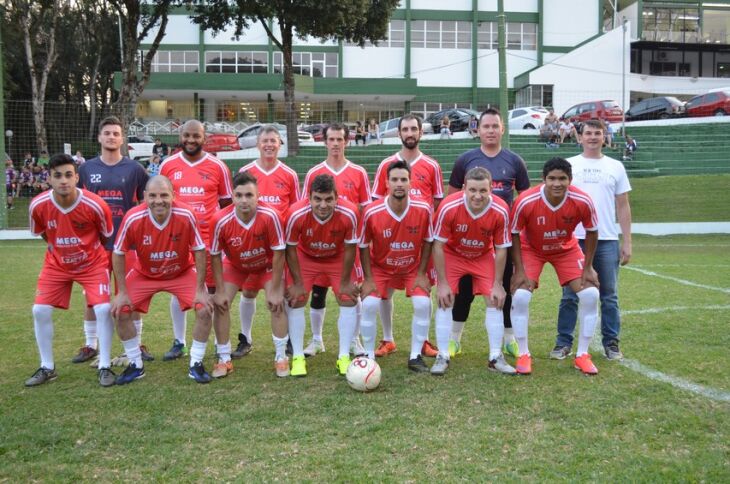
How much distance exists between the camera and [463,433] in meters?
4.20

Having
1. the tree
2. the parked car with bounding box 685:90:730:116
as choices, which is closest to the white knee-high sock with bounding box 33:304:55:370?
the tree

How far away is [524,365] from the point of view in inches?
217

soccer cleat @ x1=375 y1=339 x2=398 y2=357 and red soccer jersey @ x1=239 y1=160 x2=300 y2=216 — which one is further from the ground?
red soccer jersey @ x1=239 y1=160 x2=300 y2=216

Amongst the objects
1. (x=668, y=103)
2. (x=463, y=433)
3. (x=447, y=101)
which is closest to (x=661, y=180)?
(x=447, y=101)

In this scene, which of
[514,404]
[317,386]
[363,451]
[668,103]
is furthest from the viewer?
[668,103]

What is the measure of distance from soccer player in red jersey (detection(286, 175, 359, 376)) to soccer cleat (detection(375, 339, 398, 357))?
→ 1.59ft

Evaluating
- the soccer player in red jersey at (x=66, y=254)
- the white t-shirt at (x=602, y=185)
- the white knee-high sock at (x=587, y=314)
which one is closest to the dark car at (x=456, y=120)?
the white t-shirt at (x=602, y=185)

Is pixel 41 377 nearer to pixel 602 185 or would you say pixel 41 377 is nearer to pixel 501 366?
pixel 501 366

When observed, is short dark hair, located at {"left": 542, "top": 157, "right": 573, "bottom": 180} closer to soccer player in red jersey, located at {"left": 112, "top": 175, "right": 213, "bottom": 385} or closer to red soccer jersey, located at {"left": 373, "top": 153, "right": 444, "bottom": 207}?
red soccer jersey, located at {"left": 373, "top": 153, "right": 444, "bottom": 207}

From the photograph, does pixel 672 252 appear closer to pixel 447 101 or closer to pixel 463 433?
pixel 447 101

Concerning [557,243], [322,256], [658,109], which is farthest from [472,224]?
[658,109]

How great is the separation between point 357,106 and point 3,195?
21.4 meters

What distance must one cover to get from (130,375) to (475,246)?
3204 millimetres

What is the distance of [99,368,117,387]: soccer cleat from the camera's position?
5.38 m
